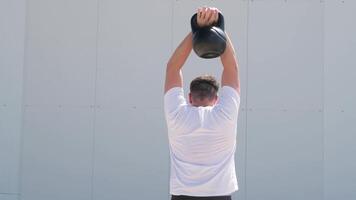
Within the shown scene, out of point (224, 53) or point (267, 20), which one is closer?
point (224, 53)

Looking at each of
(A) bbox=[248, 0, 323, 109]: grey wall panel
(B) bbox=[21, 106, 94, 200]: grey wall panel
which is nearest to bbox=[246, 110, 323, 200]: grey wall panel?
(A) bbox=[248, 0, 323, 109]: grey wall panel

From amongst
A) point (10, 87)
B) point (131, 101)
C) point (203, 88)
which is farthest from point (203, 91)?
point (10, 87)

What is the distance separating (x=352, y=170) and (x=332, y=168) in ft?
0.66

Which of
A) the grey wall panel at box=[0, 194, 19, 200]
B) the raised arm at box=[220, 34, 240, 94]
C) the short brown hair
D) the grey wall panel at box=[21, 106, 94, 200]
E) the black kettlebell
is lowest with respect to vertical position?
the grey wall panel at box=[0, 194, 19, 200]

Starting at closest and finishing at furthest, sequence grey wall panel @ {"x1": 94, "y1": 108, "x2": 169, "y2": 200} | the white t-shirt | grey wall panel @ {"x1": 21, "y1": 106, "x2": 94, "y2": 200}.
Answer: the white t-shirt < grey wall panel @ {"x1": 94, "y1": 108, "x2": 169, "y2": 200} < grey wall panel @ {"x1": 21, "y1": 106, "x2": 94, "y2": 200}

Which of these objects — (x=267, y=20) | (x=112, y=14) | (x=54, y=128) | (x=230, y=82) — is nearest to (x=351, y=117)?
(x=267, y=20)

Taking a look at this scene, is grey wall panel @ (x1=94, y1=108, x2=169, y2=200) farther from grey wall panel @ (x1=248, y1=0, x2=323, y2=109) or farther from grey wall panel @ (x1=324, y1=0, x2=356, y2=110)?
grey wall panel @ (x1=324, y1=0, x2=356, y2=110)

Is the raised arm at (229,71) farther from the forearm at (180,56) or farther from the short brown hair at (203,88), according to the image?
the forearm at (180,56)

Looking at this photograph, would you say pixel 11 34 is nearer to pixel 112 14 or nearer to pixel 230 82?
pixel 112 14

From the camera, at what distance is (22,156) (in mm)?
6691

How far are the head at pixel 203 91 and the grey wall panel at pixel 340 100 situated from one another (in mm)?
3474

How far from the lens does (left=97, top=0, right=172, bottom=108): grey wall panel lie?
650 cm

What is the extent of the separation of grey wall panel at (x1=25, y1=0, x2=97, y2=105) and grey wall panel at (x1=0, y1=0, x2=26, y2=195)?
96 mm

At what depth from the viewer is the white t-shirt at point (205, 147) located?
2.95 meters
